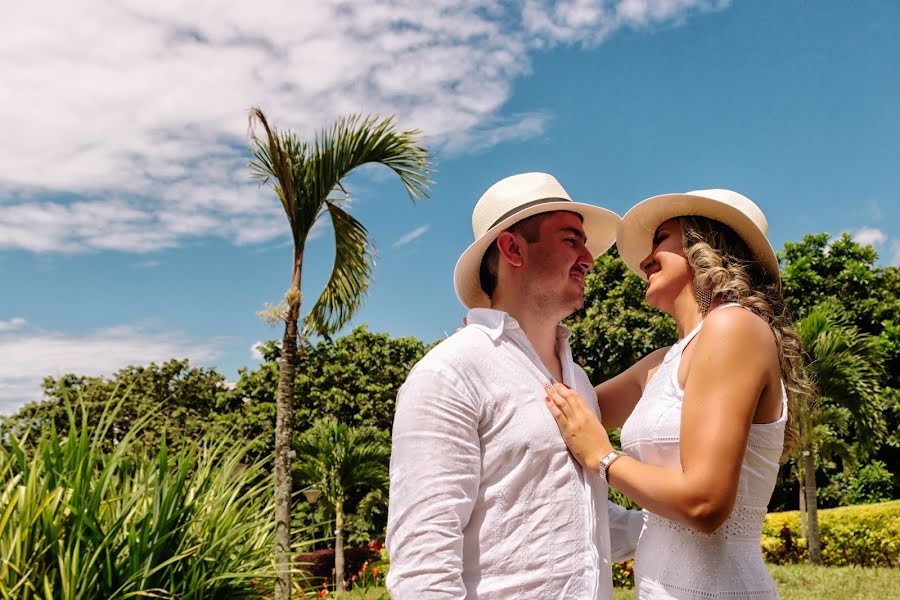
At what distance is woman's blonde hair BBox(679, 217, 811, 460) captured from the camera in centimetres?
234

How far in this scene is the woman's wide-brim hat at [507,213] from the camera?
2.61 m

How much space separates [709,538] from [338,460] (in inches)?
680

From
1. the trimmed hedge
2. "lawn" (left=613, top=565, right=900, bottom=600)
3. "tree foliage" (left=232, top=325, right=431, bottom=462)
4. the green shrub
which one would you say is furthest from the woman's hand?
"tree foliage" (left=232, top=325, right=431, bottom=462)

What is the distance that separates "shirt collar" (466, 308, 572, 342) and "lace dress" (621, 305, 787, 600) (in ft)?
1.63

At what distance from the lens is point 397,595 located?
1961mm

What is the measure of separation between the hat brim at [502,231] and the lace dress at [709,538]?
71cm

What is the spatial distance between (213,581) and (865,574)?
11184 millimetres

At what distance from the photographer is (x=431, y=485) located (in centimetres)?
198

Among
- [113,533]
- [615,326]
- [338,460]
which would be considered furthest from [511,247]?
[615,326]

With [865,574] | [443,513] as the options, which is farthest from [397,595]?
[865,574]

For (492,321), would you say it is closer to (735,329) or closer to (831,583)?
(735,329)

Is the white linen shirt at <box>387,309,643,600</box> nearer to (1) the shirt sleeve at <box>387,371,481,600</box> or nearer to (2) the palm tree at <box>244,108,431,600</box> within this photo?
(1) the shirt sleeve at <box>387,371,481,600</box>

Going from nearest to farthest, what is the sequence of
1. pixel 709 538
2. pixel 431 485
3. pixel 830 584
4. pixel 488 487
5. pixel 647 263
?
pixel 431 485
pixel 488 487
pixel 709 538
pixel 647 263
pixel 830 584

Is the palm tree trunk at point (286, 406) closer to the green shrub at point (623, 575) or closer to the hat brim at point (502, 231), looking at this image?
the green shrub at point (623, 575)
